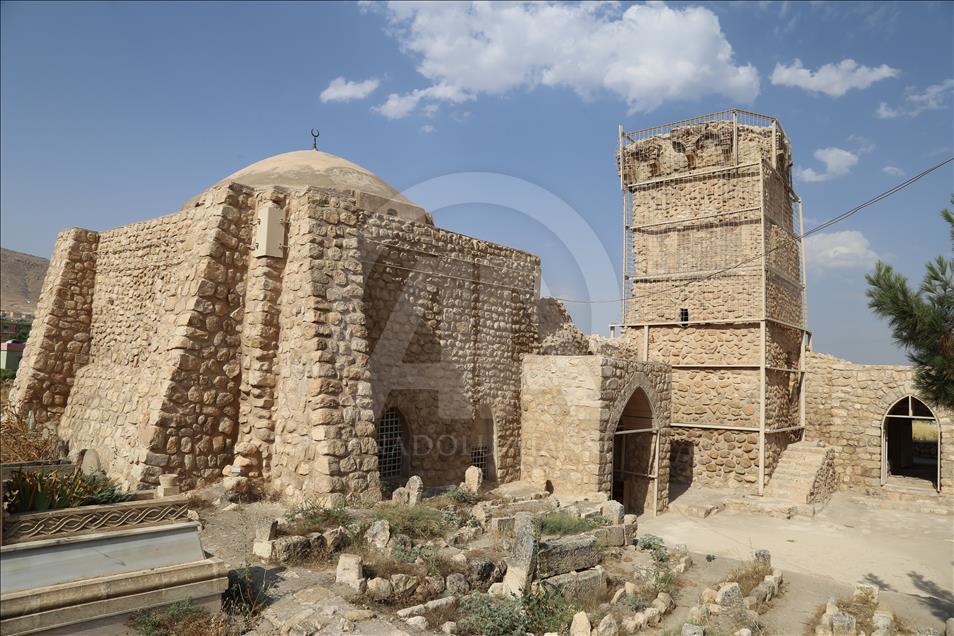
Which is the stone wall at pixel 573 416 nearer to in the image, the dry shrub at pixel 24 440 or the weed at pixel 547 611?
the weed at pixel 547 611

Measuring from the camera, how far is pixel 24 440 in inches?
351

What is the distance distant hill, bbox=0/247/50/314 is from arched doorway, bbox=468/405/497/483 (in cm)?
6257

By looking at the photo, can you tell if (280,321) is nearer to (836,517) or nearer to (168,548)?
(168,548)

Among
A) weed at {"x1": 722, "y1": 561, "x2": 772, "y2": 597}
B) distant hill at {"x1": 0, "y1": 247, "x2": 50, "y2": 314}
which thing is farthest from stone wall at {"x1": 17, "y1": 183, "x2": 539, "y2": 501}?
distant hill at {"x1": 0, "y1": 247, "x2": 50, "y2": 314}

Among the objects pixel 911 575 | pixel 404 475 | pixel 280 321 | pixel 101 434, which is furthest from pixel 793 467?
pixel 101 434

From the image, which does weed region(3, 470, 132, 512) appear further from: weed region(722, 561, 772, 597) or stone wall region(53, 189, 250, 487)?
weed region(722, 561, 772, 597)

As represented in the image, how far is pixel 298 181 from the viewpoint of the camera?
11.9 m

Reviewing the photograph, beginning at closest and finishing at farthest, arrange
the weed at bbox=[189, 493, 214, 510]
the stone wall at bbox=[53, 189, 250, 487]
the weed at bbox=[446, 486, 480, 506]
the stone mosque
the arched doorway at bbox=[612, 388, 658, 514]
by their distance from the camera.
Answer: the weed at bbox=[189, 493, 214, 510], the stone wall at bbox=[53, 189, 250, 487], the stone mosque, the weed at bbox=[446, 486, 480, 506], the arched doorway at bbox=[612, 388, 658, 514]

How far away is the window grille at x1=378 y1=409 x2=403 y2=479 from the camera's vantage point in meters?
10.5

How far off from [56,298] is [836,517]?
17477mm

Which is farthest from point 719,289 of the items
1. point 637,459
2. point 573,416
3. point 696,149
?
point 573,416

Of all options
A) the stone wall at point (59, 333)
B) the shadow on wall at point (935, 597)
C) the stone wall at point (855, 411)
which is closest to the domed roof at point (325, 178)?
the stone wall at point (59, 333)

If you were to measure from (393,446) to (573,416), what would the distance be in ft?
12.3

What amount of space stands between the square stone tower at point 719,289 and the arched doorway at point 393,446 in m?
9.60
